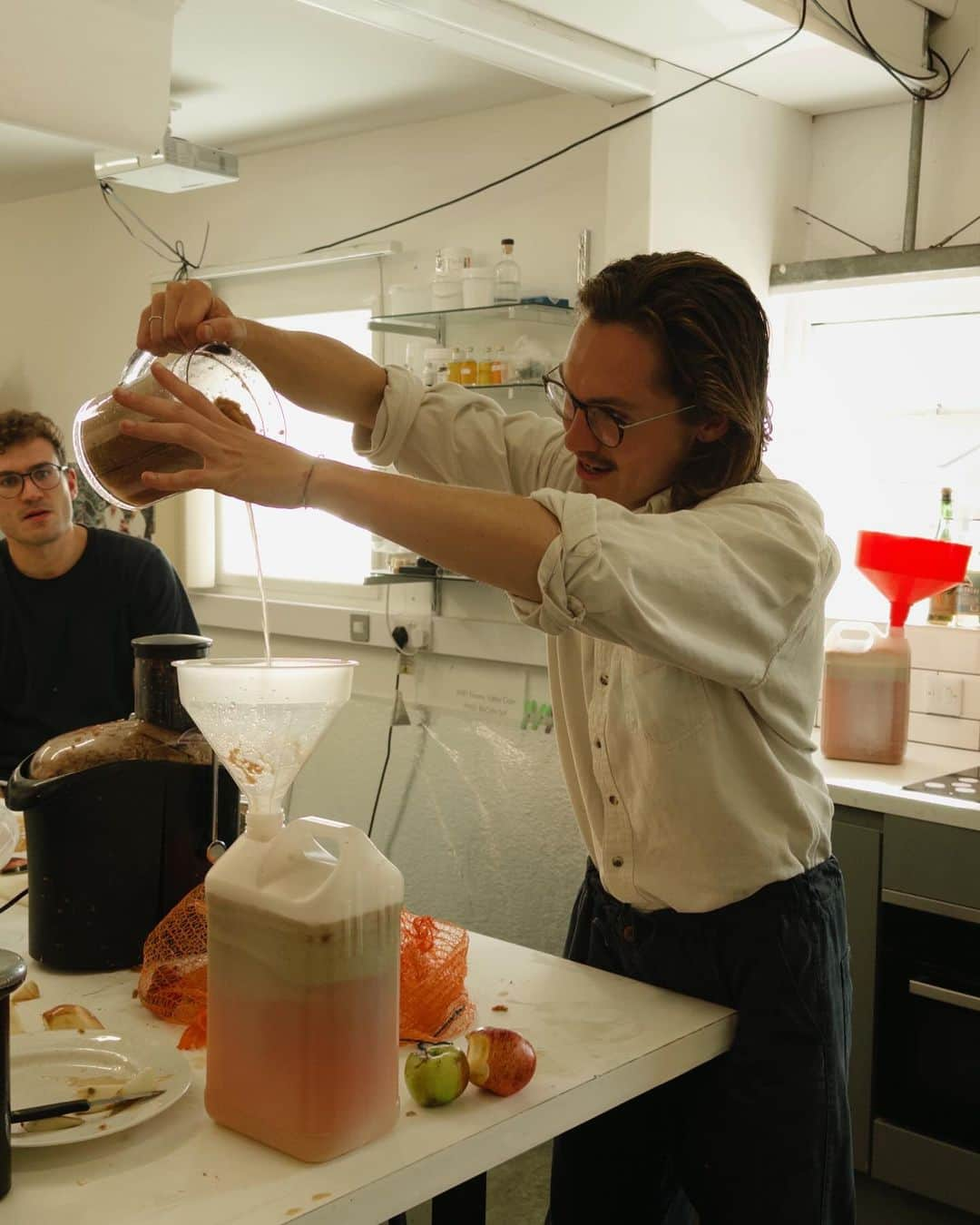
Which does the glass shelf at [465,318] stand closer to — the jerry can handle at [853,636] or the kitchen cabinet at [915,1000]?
the jerry can handle at [853,636]

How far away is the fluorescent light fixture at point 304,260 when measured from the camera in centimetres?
397

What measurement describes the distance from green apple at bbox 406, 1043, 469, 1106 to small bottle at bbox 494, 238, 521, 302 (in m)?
2.56

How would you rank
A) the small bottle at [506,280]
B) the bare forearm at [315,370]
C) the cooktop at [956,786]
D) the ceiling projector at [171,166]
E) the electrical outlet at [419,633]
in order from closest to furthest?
1. the bare forearm at [315,370]
2. the cooktop at [956,786]
3. the small bottle at [506,280]
4. the ceiling projector at [171,166]
5. the electrical outlet at [419,633]

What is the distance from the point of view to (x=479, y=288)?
3477mm

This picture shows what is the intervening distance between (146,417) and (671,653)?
0.58m

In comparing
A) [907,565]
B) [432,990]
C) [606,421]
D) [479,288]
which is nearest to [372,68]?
[479,288]

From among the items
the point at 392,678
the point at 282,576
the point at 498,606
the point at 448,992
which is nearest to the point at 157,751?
the point at 448,992

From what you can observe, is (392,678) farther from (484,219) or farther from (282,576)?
(484,219)

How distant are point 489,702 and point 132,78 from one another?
7.12 ft

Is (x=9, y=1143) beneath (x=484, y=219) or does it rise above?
beneath

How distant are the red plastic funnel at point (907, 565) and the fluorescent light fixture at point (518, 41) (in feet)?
3.69

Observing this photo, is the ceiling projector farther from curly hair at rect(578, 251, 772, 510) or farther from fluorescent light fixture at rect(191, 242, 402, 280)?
curly hair at rect(578, 251, 772, 510)

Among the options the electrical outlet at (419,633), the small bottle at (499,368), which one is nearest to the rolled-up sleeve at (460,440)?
the small bottle at (499,368)

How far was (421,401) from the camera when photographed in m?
1.73
